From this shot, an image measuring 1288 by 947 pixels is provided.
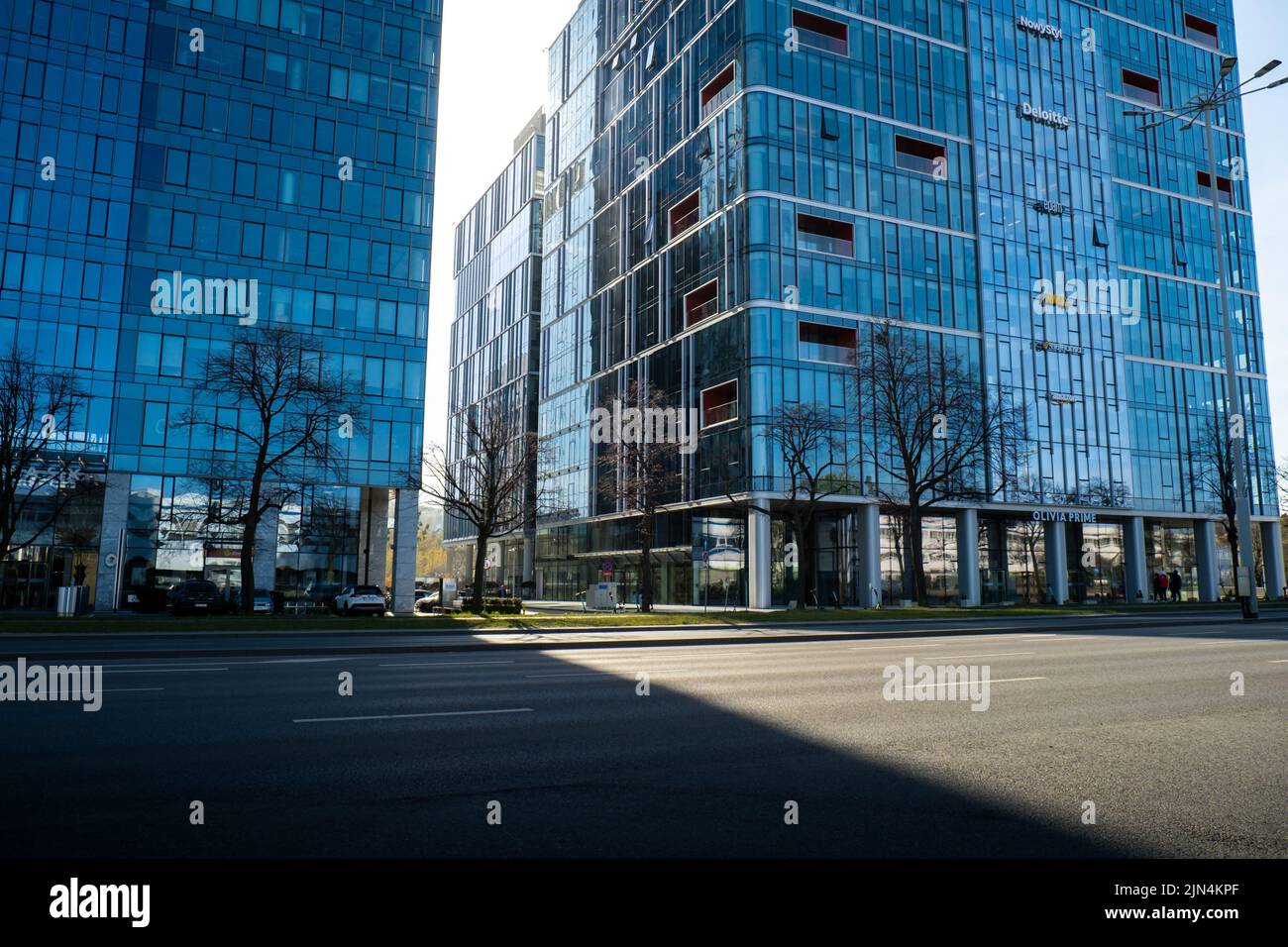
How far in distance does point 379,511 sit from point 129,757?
44393mm

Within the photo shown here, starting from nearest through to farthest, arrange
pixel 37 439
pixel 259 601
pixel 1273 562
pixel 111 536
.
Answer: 1. pixel 37 439
2. pixel 259 601
3. pixel 111 536
4. pixel 1273 562

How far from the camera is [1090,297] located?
58.7m

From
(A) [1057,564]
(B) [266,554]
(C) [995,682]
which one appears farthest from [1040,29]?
(C) [995,682]

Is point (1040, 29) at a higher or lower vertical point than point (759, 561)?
higher

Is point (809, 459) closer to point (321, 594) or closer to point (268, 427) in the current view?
point (321, 594)

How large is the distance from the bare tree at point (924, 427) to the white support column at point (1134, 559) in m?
13.2

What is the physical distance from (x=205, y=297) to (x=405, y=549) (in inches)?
652

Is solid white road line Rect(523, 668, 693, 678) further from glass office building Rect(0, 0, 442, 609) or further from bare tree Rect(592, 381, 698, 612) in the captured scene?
glass office building Rect(0, 0, 442, 609)

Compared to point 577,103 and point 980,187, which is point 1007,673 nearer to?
point 980,187

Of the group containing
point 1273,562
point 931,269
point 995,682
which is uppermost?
point 931,269

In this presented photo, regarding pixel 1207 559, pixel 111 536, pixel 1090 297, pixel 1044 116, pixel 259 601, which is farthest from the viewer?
pixel 1207 559

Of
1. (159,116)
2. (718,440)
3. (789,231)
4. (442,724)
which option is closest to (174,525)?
(159,116)

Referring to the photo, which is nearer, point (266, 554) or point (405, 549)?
point (266, 554)

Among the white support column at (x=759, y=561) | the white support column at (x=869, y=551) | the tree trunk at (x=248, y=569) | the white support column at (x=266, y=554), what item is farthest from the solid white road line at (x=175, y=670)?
the white support column at (x=869, y=551)
